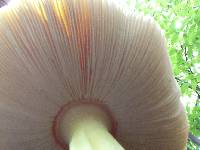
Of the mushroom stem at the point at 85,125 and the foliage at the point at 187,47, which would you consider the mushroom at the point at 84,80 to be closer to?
the mushroom stem at the point at 85,125

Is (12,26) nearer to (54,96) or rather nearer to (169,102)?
(54,96)

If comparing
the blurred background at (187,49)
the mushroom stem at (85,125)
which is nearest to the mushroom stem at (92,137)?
the mushroom stem at (85,125)

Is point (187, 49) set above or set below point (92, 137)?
below

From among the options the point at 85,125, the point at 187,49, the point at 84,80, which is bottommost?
the point at 187,49

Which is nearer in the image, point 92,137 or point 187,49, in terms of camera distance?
point 92,137

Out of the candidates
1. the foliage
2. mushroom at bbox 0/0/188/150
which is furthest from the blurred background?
mushroom at bbox 0/0/188/150

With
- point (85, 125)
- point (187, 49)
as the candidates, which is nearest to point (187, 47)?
point (187, 49)

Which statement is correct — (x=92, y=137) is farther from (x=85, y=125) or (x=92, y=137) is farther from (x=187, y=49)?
(x=187, y=49)
